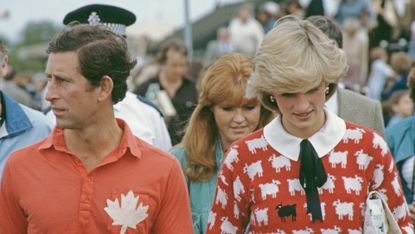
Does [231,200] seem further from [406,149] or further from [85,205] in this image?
[406,149]

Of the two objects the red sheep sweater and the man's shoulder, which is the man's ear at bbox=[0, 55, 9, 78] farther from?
the red sheep sweater

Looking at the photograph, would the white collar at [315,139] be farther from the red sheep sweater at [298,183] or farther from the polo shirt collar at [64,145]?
the polo shirt collar at [64,145]

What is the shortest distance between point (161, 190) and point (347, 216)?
0.82m

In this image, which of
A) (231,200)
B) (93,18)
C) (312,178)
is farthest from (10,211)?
(93,18)

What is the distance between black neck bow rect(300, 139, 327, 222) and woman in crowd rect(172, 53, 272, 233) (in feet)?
4.88

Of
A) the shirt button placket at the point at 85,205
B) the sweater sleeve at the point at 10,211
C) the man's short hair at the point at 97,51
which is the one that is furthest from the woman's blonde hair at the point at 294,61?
the sweater sleeve at the point at 10,211

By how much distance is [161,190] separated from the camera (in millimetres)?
4488

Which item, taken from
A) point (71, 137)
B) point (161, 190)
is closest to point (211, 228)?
point (161, 190)

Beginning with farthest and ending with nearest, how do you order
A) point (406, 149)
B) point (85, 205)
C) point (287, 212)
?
point (406, 149), point (287, 212), point (85, 205)

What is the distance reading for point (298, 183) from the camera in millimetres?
4547

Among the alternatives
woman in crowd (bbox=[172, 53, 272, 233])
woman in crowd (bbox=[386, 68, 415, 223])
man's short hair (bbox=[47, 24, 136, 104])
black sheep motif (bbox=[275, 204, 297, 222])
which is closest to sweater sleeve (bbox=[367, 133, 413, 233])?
black sheep motif (bbox=[275, 204, 297, 222])

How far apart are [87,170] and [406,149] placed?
3083 mm

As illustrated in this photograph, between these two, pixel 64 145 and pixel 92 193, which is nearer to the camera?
pixel 92 193

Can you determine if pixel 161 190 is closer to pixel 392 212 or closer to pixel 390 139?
pixel 392 212
